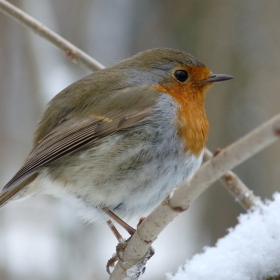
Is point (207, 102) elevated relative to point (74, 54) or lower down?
elevated

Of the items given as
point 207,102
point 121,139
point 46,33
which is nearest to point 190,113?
point 121,139

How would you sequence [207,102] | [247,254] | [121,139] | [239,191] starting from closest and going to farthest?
[247,254], [239,191], [121,139], [207,102]

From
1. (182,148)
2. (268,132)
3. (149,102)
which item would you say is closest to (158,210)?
(268,132)

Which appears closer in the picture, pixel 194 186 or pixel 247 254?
pixel 194 186

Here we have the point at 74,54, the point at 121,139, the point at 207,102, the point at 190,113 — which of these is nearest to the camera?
the point at 121,139

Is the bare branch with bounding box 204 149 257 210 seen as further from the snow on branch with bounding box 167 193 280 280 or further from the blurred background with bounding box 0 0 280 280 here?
the blurred background with bounding box 0 0 280 280

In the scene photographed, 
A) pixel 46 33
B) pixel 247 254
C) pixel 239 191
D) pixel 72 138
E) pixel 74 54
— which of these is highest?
pixel 46 33

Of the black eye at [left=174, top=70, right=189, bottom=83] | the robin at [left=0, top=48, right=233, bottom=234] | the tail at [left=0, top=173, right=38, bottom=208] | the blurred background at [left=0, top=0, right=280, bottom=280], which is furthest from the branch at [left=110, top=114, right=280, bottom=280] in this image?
the blurred background at [left=0, top=0, right=280, bottom=280]

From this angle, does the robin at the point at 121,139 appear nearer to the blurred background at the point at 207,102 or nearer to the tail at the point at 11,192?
the tail at the point at 11,192

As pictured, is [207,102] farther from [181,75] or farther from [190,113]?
[190,113]

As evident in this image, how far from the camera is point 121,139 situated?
8.46ft

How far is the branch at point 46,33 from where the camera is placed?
2.67 m

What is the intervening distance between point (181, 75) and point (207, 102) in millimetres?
2938

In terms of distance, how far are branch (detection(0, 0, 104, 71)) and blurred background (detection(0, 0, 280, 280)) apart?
2.11 metres
